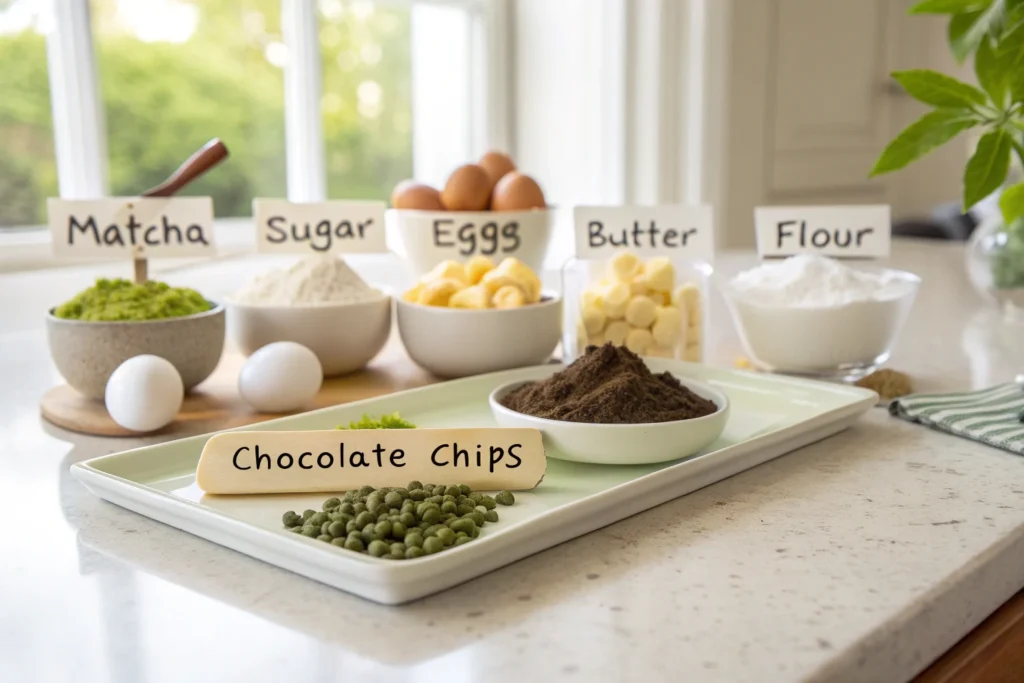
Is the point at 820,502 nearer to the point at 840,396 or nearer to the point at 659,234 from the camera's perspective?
the point at 840,396

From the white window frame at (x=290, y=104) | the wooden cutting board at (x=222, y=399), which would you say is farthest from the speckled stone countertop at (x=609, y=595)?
the white window frame at (x=290, y=104)

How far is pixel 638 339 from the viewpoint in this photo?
1.20 meters

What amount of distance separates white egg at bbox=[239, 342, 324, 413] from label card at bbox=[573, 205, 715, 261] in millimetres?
382

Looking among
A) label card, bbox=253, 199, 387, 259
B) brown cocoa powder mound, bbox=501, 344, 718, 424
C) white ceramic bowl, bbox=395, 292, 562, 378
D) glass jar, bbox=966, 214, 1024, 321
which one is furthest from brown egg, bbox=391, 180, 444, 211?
glass jar, bbox=966, 214, 1024, 321

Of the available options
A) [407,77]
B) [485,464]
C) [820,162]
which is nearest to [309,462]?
[485,464]

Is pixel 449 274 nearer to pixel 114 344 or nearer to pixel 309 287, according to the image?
pixel 309 287

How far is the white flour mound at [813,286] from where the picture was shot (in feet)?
3.83

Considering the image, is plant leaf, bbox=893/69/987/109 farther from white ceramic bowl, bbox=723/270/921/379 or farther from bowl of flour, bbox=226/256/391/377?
bowl of flour, bbox=226/256/391/377

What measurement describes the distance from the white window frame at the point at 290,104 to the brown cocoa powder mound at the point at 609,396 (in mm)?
1045

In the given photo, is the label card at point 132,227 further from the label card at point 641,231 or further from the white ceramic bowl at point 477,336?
the label card at point 641,231

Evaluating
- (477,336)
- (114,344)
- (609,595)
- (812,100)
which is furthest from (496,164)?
(812,100)

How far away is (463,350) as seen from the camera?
119cm

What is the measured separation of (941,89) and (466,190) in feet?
2.09

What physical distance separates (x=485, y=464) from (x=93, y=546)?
11.2 inches
